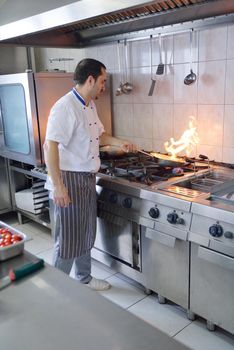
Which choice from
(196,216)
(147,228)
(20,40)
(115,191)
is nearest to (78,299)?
(196,216)

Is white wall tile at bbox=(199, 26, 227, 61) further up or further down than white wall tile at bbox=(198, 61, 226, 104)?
further up

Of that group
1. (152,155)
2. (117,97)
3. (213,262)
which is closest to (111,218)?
(152,155)

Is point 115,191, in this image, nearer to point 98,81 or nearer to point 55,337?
point 98,81

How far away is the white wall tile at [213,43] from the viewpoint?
1.79 m

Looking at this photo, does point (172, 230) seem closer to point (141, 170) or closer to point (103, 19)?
point (141, 170)

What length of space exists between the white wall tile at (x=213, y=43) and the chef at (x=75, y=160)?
59 cm

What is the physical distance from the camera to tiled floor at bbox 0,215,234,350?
1533 millimetres

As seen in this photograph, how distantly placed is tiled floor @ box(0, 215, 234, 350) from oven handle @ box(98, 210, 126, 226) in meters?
0.39

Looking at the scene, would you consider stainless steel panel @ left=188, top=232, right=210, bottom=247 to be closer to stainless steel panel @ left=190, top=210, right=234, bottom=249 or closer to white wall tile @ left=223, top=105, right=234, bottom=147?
stainless steel panel @ left=190, top=210, right=234, bottom=249

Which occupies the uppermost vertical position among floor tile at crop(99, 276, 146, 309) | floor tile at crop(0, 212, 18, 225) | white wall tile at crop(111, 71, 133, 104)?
white wall tile at crop(111, 71, 133, 104)

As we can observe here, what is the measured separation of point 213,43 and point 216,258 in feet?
3.69

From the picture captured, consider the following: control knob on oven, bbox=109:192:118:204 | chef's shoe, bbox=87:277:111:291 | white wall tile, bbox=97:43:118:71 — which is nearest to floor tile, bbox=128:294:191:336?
chef's shoe, bbox=87:277:111:291

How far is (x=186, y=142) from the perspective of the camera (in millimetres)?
2109

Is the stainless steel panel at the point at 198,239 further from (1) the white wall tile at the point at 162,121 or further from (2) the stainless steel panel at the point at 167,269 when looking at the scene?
(1) the white wall tile at the point at 162,121
